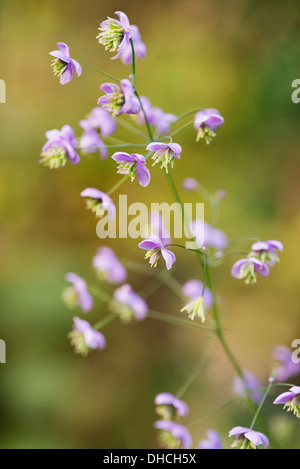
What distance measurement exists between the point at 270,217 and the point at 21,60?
3175mm

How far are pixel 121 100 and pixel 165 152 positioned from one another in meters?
0.22

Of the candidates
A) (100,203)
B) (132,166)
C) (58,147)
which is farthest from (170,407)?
(58,147)

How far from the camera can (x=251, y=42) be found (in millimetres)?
5191

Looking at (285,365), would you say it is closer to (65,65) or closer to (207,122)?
(207,122)

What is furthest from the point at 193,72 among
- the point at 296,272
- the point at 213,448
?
the point at 213,448

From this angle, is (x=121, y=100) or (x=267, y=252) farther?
(x=267, y=252)

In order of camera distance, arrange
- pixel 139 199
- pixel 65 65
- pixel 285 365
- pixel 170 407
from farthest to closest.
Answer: pixel 139 199
pixel 285 365
pixel 170 407
pixel 65 65

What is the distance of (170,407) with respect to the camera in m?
2.17

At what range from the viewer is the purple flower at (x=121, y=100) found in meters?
1.67

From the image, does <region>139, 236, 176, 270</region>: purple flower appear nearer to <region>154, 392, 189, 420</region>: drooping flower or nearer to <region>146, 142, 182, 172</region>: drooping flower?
<region>146, 142, 182, 172</region>: drooping flower

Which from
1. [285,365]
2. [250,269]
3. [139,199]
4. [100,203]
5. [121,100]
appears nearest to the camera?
[121,100]

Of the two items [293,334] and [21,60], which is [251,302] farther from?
[21,60]

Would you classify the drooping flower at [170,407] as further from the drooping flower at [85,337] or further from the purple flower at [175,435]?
the drooping flower at [85,337]

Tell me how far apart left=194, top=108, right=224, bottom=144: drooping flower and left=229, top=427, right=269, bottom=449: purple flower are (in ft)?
3.38
